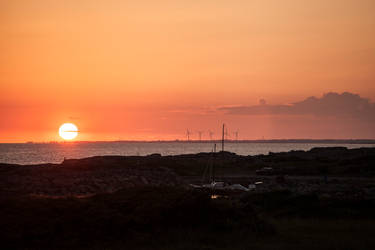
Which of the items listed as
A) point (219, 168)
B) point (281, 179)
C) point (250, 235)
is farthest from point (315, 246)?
point (219, 168)

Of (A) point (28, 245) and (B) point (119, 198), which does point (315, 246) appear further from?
(A) point (28, 245)

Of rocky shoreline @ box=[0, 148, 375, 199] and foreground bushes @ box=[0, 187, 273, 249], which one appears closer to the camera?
foreground bushes @ box=[0, 187, 273, 249]

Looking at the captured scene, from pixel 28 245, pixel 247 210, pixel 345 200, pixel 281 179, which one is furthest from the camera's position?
pixel 281 179

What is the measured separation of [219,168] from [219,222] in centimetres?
5834

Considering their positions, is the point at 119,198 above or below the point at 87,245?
above

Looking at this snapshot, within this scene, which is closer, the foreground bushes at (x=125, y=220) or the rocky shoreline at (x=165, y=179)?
the foreground bushes at (x=125, y=220)

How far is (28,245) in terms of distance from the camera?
16203mm

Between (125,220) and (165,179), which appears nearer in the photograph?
(125,220)

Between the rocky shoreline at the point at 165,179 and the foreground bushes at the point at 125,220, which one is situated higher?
the foreground bushes at the point at 125,220

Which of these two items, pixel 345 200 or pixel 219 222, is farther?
pixel 345 200

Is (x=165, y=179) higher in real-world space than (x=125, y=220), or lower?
lower

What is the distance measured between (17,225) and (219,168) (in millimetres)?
61977

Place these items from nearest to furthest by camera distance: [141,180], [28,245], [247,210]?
[28,245]
[247,210]
[141,180]

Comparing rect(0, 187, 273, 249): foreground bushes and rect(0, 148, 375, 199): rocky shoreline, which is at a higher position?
rect(0, 187, 273, 249): foreground bushes
